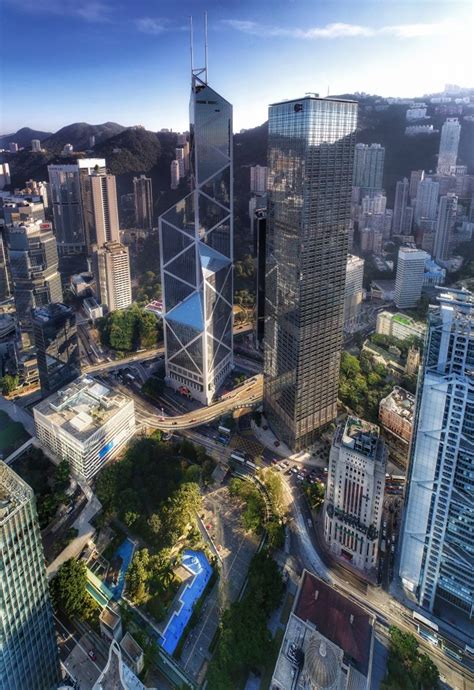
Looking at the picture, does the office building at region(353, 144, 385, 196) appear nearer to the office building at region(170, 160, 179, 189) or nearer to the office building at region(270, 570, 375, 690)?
the office building at region(170, 160, 179, 189)

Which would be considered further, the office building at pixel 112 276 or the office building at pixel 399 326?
the office building at pixel 112 276

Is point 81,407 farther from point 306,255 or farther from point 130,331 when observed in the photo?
point 306,255

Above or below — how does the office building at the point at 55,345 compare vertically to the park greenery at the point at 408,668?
above

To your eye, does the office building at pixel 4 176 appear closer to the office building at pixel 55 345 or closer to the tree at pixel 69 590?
the office building at pixel 55 345

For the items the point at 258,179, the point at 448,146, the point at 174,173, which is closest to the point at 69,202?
the point at 174,173

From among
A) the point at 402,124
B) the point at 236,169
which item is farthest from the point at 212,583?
the point at 402,124

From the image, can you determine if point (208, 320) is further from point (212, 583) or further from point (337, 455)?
point (212, 583)

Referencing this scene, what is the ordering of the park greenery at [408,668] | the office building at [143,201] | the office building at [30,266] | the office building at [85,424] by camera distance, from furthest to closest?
the office building at [143,201], the office building at [30,266], the office building at [85,424], the park greenery at [408,668]

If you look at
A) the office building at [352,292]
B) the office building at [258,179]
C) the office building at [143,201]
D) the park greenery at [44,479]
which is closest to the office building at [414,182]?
the office building at [258,179]
